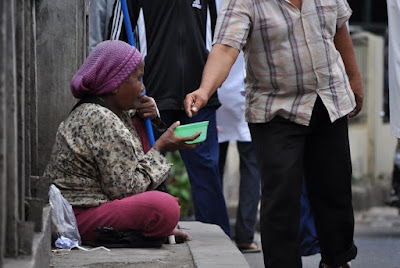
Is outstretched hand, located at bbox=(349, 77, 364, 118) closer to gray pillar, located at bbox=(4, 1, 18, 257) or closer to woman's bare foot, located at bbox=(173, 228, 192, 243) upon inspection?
woman's bare foot, located at bbox=(173, 228, 192, 243)

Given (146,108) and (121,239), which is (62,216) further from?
(146,108)

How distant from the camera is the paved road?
290 inches

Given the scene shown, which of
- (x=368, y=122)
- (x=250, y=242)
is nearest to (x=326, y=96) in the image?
(x=250, y=242)

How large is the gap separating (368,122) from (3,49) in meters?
12.0

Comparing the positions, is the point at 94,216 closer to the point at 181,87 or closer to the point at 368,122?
the point at 181,87

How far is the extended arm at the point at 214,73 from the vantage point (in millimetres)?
4914

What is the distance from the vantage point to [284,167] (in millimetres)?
5258

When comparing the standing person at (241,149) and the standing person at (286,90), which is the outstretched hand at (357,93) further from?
the standing person at (241,149)

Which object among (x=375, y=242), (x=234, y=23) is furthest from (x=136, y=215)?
(x=375, y=242)

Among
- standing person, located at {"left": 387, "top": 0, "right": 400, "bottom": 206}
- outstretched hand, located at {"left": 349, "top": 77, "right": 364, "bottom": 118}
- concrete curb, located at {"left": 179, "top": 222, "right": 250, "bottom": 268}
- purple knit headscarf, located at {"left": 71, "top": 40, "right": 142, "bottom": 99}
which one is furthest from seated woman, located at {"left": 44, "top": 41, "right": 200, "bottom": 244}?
standing person, located at {"left": 387, "top": 0, "right": 400, "bottom": 206}

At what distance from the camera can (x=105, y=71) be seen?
5.62 metres

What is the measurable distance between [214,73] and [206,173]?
2.01m

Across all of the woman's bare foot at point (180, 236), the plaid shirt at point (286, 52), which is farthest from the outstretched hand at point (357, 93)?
the woman's bare foot at point (180, 236)

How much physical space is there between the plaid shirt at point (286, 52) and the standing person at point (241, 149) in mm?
2927
